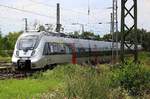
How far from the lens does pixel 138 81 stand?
50.5 ft

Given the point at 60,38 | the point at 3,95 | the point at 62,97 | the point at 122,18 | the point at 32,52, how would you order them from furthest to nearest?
1. the point at 60,38
2. the point at 32,52
3. the point at 122,18
4. the point at 3,95
5. the point at 62,97

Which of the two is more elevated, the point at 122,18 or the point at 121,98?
the point at 122,18

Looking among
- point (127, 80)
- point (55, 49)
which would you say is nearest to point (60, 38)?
point (55, 49)

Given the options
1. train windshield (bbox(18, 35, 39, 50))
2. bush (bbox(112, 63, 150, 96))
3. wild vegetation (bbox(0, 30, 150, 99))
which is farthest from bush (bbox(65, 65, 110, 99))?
train windshield (bbox(18, 35, 39, 50))

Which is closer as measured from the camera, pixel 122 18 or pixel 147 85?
pixel 147 85

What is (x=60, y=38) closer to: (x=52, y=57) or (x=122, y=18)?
(x=52, y=57)

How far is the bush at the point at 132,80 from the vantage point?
15.0m

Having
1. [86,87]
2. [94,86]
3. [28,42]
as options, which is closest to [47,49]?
[28,42]

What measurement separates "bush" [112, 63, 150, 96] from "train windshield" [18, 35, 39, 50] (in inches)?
615

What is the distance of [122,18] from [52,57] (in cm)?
735

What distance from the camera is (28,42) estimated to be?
104ft

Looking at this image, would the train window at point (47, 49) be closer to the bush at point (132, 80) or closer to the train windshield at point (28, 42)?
the train windshield at point (28, 42)

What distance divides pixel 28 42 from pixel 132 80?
1707 cm

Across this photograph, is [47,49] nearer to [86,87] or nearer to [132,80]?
[132,80]
